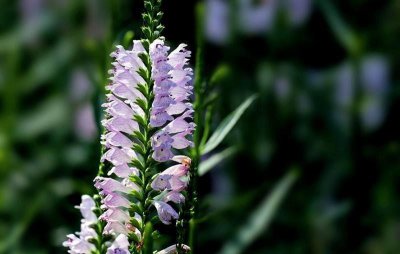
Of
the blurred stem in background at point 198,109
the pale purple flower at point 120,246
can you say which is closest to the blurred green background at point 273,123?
the blurred stem in background at point 198,109

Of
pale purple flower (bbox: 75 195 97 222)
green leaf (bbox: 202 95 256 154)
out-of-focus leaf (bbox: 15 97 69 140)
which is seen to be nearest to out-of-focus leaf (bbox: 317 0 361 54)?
out-of-focus leaf (bbox: 15 97 69 140)

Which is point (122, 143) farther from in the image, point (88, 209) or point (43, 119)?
point (43, 119)

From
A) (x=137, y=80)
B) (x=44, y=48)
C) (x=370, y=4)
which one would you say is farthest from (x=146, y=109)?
(x=44, y=48)

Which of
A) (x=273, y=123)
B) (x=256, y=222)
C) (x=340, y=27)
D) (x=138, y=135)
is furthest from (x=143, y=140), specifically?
(x=273, y=123)

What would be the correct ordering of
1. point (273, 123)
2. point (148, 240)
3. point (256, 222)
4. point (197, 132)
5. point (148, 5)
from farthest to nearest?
point (273, 123) → point (256, 222) → point (197, 132) → point (148, 5) → point (148, 240)

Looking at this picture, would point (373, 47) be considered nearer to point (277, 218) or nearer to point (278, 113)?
point (278, 113)

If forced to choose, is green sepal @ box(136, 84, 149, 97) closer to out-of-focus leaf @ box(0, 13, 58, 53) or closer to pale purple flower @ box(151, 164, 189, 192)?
pale purple flower @ box(151, 164, 189, 192)
